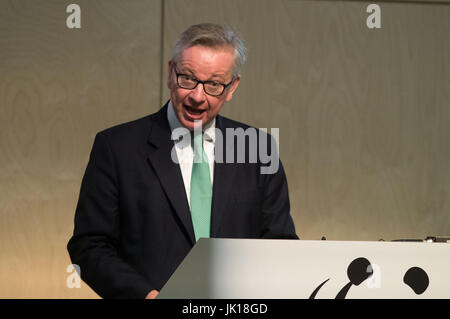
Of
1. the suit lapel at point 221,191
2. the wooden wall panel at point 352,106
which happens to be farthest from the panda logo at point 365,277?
the wooden wall panel at point 352,106

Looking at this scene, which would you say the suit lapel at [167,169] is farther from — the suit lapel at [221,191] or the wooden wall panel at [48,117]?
the wooden wall panel at [48,117]

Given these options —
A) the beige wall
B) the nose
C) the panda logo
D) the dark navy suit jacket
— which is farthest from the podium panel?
the beige wall

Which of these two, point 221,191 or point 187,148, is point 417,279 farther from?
point 187,148

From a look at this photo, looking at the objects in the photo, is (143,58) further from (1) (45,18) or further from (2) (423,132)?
(2) (423,132)

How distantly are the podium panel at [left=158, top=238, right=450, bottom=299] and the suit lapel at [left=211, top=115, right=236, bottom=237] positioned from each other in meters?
0.61

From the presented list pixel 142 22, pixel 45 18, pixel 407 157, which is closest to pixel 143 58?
pixel 142 22

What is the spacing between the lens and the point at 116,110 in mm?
3395

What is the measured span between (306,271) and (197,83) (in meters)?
0.77

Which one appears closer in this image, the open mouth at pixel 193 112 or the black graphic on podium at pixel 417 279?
the black graphic on podium at pixel 417 279

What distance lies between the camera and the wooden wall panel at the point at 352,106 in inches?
137

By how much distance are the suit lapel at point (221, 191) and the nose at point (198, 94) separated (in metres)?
0.16

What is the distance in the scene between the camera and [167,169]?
171 centimetres

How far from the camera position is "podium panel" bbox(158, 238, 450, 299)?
3.39 ft
